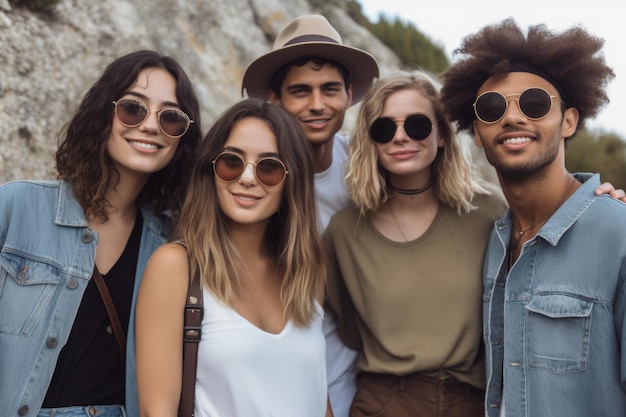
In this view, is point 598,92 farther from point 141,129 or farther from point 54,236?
point 54,236

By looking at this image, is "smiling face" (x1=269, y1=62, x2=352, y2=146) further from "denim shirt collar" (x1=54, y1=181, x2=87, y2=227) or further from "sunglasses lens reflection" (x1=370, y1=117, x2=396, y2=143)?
"denim shirt collar" (x1=54, y1=181, x2=87, y2=227)

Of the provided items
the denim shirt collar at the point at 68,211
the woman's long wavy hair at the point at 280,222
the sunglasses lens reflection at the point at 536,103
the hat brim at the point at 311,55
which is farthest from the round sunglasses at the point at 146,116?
the sunglasses lens reflection at the point at 536,103

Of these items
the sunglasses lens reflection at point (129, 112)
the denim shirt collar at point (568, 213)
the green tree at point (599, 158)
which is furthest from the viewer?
the green tree at point (599, 158)

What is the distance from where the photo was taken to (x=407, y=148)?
12.0 ft

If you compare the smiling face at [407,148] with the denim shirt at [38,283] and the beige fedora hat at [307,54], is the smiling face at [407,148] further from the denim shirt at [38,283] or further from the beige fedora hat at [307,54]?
the denim shirt at [38,283]

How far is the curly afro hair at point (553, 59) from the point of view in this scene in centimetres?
317

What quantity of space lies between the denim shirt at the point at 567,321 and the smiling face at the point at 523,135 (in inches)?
10.2

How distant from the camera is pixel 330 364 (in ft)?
12.2

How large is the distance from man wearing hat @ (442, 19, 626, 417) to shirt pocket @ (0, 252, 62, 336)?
231 centimetres

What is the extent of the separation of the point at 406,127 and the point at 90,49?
13.0 ft

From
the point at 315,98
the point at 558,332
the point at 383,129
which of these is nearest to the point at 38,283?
the point at 383,129

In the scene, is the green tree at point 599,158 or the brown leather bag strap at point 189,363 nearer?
the brown leather bag strap at point 189,363

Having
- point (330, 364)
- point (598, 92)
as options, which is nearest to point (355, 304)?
point (330, 364)

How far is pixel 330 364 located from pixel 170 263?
1.49 meters
